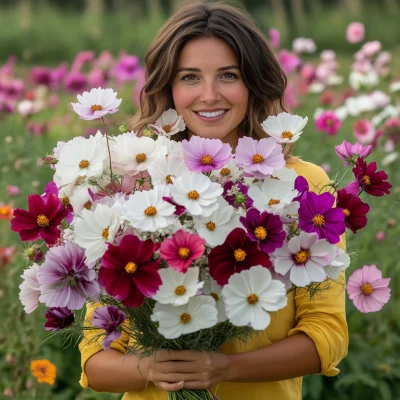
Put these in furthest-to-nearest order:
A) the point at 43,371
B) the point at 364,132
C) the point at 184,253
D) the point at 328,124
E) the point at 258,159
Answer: the point at 364,132 → the point at 328,124 → the point at 43,371 → the point at 258,159 → the point at 184,253

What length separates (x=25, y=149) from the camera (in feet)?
11.5

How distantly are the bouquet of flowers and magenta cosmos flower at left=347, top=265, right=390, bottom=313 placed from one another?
138 millimetres

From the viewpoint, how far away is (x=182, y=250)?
3.37ft

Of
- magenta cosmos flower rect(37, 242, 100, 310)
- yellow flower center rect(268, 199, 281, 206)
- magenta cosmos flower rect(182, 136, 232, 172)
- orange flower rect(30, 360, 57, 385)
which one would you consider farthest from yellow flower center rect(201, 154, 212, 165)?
orange flower rect(30, 360, 57, 385)

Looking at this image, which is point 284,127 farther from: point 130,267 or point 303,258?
point 130,267

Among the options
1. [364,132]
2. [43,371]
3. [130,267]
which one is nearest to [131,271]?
[130,267]

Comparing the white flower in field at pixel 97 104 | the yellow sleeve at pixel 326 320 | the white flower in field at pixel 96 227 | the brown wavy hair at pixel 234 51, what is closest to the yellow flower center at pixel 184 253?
the white flower in field at pixel 96 227

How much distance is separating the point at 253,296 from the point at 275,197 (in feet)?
0.46

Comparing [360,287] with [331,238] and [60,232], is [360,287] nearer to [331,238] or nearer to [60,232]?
[331,238]

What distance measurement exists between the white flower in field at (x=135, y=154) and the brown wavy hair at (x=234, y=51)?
1.36 feet

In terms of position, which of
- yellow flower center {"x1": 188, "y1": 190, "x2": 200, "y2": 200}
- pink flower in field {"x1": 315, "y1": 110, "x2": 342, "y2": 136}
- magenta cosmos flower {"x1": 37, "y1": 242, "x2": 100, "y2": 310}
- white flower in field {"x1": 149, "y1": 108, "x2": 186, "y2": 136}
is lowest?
pink flower in field {"x1": 315, "y1": 110, "x2": 342, "y2": 136}

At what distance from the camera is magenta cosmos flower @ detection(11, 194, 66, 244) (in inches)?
44.9

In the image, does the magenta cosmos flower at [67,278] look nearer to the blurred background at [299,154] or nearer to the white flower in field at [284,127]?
the blurred background at [299,154]

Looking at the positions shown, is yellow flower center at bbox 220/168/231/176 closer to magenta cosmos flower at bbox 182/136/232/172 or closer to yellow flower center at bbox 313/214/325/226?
magenta cosmos flower at bbox 182/136/232/172
